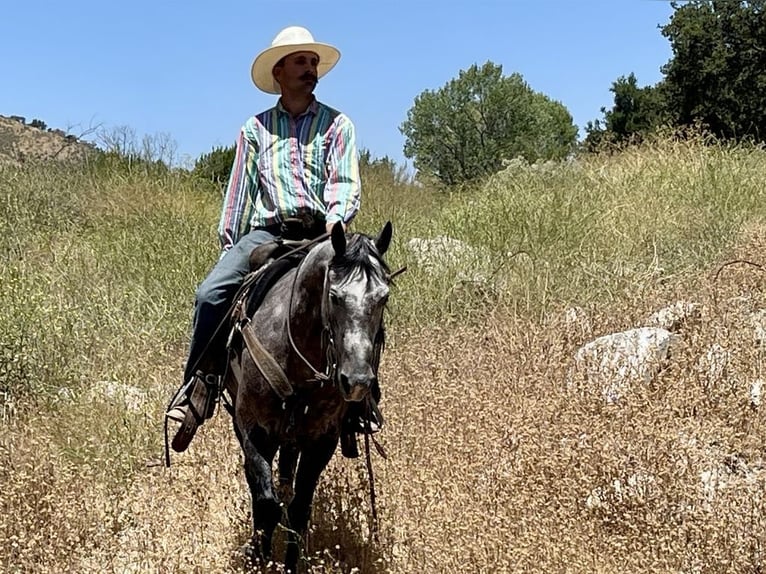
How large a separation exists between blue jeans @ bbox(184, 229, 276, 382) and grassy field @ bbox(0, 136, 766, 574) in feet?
3.18

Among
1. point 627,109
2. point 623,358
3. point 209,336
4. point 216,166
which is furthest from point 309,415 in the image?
point 627,109

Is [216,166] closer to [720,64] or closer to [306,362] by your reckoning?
[306,362]

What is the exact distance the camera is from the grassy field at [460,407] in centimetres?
416

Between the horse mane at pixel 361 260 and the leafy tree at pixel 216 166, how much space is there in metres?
10.2

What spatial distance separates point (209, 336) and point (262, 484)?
2.98ft

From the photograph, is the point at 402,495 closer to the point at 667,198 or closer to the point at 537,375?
the point at 537,375

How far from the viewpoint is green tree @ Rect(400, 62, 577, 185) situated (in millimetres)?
30281

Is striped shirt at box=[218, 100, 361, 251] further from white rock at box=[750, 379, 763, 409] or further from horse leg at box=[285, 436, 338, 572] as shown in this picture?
white rock at box=[750, 379, 763, 409]

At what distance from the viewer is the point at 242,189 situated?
4.65m

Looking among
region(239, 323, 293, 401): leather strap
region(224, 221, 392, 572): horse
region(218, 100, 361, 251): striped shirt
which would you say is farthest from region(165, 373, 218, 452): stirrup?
region(218, 100, 361, 251): striped shirt

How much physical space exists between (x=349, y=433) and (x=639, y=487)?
61.7 inches

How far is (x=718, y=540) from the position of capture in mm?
3828

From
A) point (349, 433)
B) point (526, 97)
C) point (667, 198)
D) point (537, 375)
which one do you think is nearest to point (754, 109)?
point (526, 97)

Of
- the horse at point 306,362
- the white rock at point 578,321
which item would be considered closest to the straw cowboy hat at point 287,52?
the horse at point 306,362
